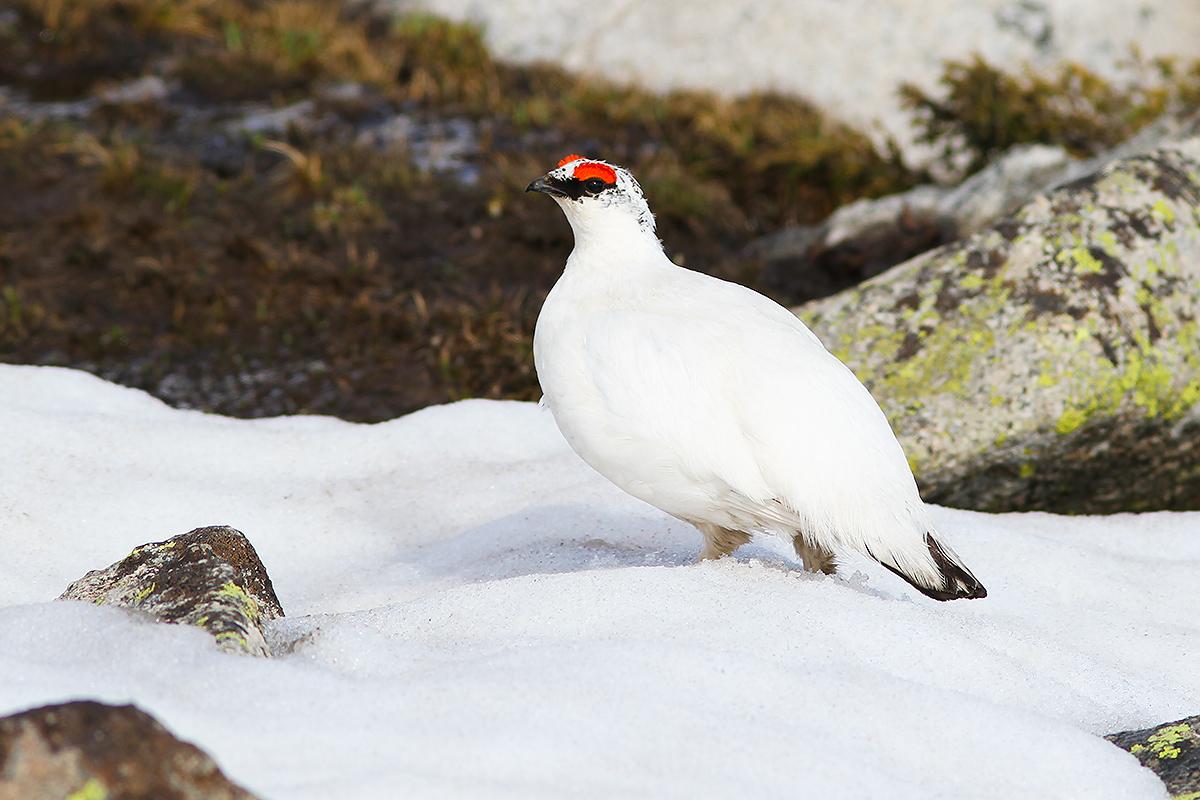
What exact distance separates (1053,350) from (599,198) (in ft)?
6.99

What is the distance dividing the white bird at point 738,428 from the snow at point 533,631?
0.56 ft

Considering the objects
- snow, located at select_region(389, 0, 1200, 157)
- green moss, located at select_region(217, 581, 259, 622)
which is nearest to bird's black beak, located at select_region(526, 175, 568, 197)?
green moss, located at select_region(217, 581, 259, 622)

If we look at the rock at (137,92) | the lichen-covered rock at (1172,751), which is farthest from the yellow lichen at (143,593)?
the rock at (137,92)

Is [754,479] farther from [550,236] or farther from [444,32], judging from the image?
[444,32]

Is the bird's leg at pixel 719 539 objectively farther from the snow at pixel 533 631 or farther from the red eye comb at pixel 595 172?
the red eye comb at pixel 595 172

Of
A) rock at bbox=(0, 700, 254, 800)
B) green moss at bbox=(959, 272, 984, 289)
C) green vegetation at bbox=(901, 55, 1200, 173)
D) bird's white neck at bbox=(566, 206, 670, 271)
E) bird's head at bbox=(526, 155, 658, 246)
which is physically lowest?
rock at bbox=(0, 700, 254, 800)

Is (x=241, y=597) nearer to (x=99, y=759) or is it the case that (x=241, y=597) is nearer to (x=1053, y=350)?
(x=99, y=759)

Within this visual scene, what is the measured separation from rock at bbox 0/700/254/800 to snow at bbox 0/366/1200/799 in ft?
0.68

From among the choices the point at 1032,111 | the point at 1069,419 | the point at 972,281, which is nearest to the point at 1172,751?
the point at 1069,419

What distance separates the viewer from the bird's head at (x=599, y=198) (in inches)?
152

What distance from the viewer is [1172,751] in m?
2.75

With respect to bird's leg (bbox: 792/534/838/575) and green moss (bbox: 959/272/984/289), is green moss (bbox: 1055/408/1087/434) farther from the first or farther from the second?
bird's leg (bbox: 792/534/838/575)

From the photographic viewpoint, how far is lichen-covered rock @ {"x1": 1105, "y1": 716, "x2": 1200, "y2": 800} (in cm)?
262

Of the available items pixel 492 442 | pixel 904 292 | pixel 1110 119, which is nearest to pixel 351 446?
pixel 492 442
